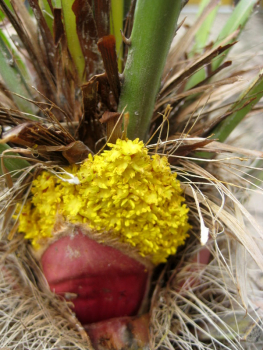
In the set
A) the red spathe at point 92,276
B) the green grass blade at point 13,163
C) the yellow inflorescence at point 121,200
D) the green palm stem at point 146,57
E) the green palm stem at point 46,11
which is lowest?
the red spathe at point 92,276

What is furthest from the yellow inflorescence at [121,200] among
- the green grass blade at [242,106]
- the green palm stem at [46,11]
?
the green palm stem at [46,11]

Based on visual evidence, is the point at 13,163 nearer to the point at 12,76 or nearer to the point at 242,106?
the point at 12,76

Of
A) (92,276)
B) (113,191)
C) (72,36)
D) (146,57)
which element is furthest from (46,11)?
(92,276)

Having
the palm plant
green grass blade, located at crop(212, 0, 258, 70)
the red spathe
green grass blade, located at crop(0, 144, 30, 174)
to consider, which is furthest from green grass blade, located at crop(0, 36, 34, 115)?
green grass blade, located at crop(212, 0, 258, 70)

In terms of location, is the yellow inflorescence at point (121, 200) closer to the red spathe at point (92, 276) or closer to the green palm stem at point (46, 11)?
the red spathe at point (92, 276)

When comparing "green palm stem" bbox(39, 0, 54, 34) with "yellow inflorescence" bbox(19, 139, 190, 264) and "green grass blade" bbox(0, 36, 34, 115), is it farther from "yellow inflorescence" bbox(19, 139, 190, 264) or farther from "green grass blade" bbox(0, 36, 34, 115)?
"yellow inflorescence" bbox(19, 139, 190, 264)

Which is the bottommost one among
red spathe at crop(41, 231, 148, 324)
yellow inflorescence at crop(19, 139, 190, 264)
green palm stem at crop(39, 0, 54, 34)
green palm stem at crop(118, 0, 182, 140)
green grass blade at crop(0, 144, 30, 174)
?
Answer: red spathe at crop(41, 231, 148, 324)
